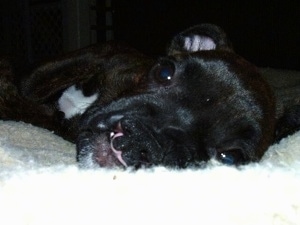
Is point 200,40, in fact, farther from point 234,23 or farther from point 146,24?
point 146,24

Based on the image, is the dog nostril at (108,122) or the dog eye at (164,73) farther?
the dog eye at (164,73)

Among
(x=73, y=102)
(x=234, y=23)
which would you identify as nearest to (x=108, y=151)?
(x=73, y=102)

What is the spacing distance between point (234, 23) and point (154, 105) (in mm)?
3452

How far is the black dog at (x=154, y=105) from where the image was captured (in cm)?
169

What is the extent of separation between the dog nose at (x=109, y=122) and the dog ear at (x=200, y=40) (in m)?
Result: 1.11

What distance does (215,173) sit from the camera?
107 cm

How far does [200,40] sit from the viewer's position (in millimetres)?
2785

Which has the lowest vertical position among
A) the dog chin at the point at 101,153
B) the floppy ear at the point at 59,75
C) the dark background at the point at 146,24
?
the dark background at the point at 146,24

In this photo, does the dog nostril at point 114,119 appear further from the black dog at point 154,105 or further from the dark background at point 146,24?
the dark background at point 146,24

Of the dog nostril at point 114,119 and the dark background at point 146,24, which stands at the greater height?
the dog nostril at point 114,119

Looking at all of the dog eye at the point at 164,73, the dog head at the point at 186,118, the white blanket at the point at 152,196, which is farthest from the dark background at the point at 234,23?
the white blanket at the point at 152,196

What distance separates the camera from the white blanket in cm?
100

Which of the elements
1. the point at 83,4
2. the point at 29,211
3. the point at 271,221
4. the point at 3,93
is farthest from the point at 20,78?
the point at 83,4

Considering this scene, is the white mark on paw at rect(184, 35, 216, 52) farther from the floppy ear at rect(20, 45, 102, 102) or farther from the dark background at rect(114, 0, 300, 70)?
the dark background at rect(114, 0, 300, 70)
